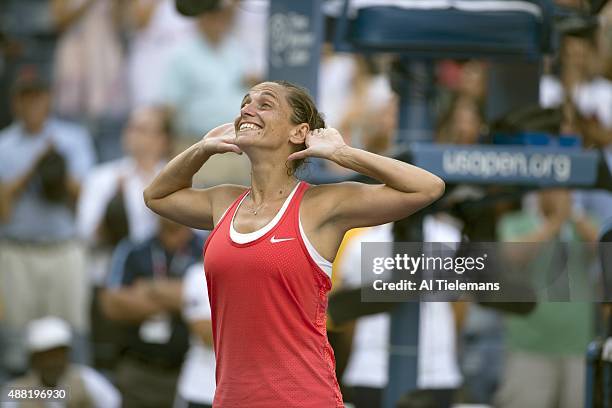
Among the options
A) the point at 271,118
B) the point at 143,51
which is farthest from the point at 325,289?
the point at 143,51

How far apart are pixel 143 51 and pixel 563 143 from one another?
3.91 m

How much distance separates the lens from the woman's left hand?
4191mm

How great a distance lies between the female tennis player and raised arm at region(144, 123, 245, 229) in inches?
5.4

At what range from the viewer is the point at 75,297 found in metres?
8.88

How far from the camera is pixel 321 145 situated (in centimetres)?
422

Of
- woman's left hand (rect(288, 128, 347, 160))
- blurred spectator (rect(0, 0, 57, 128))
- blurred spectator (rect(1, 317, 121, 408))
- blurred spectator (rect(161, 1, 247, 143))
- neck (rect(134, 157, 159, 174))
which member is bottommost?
blurred spectator (rect(1, 317, 121, 408))

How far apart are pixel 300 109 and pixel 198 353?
3.46 m

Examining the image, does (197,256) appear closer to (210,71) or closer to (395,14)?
(210,71)

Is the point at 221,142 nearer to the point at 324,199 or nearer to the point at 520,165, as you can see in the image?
the point at 324,199

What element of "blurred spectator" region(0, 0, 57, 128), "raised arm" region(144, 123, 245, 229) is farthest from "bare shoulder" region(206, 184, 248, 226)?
"blurred spectator" region(0, 0, 57, 128)

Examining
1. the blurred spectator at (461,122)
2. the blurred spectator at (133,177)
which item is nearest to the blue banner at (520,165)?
the blurred spectator at (461,122)

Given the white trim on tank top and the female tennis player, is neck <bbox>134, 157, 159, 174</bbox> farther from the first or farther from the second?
the white trim on tank top

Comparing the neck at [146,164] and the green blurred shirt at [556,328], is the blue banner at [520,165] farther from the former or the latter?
the neck at [146,164]

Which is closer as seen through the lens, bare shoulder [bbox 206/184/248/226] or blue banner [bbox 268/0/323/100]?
bare shoulder [bbox 206/184/248/226]
